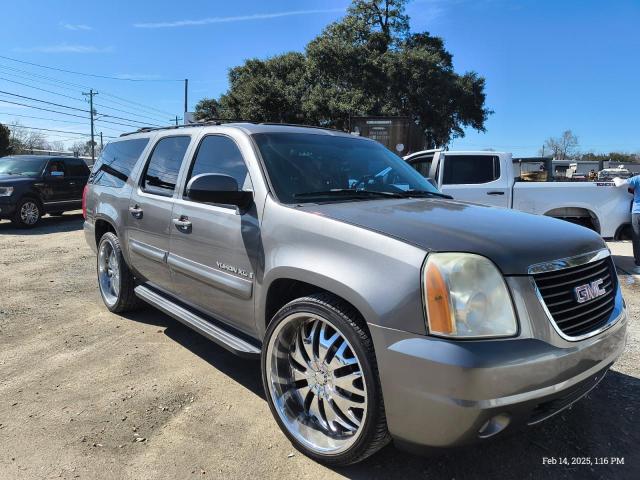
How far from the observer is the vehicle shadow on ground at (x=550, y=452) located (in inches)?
97.0

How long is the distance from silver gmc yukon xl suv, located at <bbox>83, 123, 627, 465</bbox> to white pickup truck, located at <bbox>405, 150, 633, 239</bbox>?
15.5 feet

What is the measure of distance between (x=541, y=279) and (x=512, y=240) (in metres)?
0.23

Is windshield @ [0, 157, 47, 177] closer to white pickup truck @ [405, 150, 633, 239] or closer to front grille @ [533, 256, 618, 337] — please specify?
white pickup truck @ [405, 150, 633, 239]

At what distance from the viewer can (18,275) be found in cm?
675

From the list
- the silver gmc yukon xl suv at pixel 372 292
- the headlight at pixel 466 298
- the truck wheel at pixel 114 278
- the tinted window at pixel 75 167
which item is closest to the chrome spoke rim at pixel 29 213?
the tinted window at pixel 75 167

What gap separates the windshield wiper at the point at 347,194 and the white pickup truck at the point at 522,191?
4.91 meters

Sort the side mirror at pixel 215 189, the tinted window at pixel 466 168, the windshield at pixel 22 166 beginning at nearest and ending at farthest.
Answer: the side mirror at pixel 215 189, the tinted window at pixel 466 168, the windshield at pixel 22 166

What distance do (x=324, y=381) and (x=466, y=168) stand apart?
6694 mm

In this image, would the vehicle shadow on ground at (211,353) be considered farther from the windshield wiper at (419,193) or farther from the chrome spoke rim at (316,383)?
the windshield wiper at (419,193)

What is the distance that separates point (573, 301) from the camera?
2246 mm

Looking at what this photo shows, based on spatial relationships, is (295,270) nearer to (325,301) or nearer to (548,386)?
(325,301)

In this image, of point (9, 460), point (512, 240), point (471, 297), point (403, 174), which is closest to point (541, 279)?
point (512, 240)

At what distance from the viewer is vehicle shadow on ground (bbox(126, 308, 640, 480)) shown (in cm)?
246

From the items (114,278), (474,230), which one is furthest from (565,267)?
Result: (114,278)
